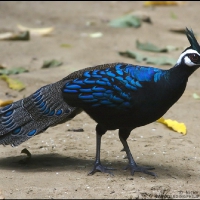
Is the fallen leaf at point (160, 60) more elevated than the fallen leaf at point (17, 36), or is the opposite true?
the fallen leaf at point (160, 60)

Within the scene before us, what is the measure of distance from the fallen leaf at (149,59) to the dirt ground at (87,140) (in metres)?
0.12

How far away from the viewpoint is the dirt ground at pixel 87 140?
4.79 m

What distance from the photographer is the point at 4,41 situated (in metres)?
9.98

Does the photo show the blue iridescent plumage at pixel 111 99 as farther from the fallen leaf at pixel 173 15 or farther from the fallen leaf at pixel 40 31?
the fallen leaf at pixel 173 15

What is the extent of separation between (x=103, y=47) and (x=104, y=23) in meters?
1.70

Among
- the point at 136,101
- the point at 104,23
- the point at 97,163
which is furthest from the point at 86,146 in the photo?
the point at 104,23

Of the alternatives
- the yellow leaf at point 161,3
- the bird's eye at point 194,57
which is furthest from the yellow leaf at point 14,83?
the yellow leaf at point 161,3

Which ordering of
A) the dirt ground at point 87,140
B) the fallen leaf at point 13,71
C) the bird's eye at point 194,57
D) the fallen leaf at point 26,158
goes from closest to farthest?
the dirt ground at point 87,140 → the bird's eye at point 194,57 → the fallen leaf at point 26,158 → the fallen leaf at point 13,71

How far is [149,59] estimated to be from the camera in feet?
29.7

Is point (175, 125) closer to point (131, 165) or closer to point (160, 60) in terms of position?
point (131, 165)

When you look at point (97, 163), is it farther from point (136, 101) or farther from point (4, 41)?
point (4, 41)

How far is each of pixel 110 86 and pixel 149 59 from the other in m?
3.97

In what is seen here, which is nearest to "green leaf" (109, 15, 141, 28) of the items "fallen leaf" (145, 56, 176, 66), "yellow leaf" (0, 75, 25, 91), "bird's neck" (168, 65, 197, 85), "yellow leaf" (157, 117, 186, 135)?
"fallen leaf" (145, 56, 176, 66)

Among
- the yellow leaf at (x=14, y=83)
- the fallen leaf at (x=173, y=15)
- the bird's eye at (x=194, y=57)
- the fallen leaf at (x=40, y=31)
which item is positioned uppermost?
the bird's eye at (x=194, y=57)
